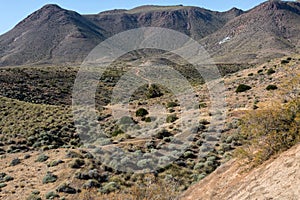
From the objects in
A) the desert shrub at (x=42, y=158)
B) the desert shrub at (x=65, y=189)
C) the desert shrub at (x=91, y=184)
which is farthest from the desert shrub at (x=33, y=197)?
the desert shrub at (x=42, y=158)

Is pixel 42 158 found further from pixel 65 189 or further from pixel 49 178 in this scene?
pixel 65 189

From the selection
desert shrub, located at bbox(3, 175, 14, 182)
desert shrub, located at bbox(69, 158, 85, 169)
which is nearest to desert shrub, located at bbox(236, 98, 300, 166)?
desert shrub, located at bbox(69, 158, 85, 169)

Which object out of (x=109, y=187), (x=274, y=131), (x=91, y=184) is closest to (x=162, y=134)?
(x=91, y=184)

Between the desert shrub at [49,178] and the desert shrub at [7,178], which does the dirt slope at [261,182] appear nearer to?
the desert shrub at [49,178]

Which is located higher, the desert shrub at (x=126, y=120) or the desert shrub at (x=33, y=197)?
the desert shrub at (x=126, y=120)

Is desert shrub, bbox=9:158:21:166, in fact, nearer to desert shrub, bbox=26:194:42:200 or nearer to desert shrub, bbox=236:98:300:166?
desert shrub, bbox=26:194:42:200

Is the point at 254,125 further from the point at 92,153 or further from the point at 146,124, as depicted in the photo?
the point at 146,124
